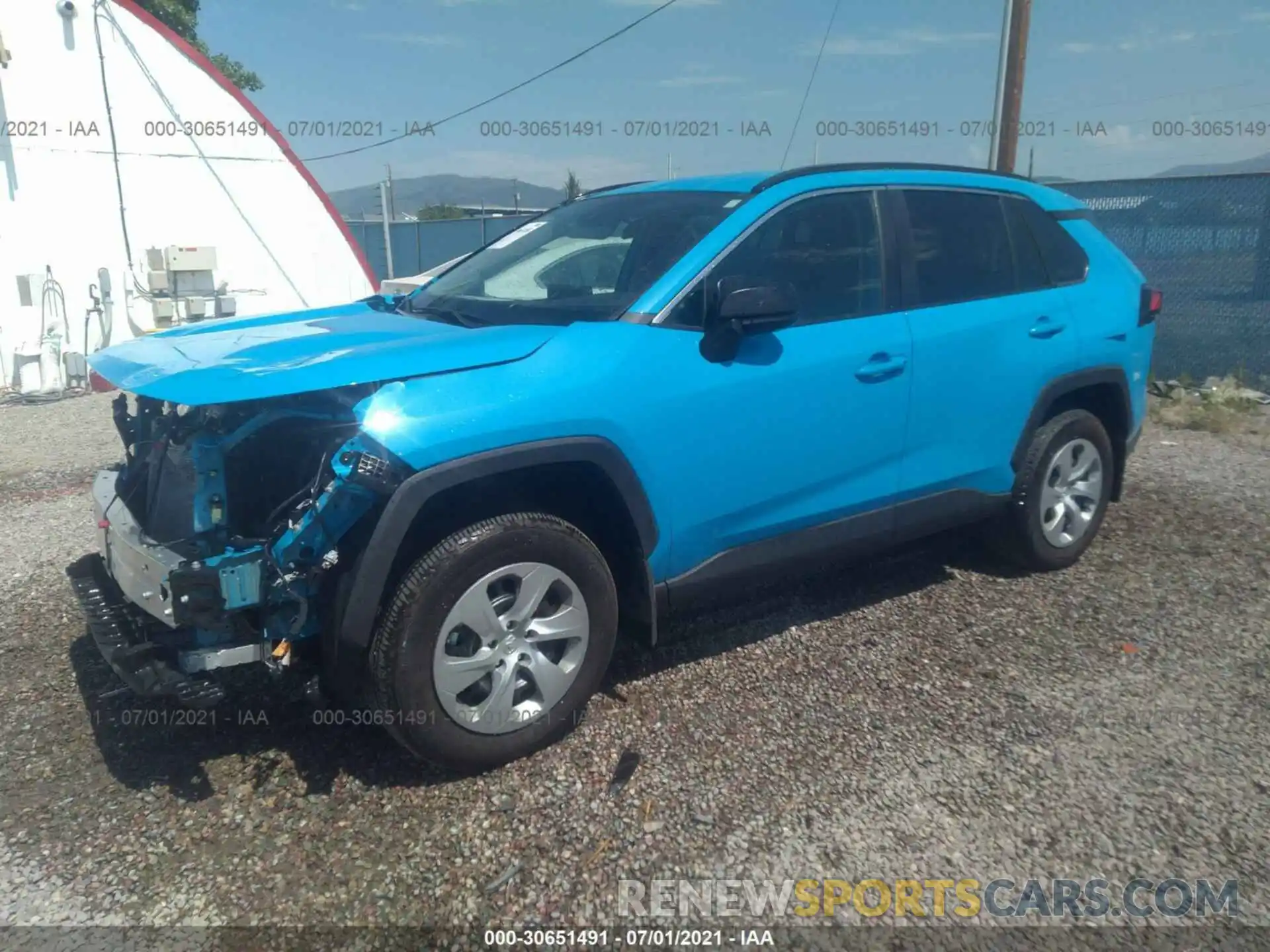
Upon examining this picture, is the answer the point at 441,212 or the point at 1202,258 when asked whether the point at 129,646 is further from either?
the point at 441,212

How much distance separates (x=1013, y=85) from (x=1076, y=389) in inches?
289

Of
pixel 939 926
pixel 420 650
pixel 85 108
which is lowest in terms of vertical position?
pixel 939 926

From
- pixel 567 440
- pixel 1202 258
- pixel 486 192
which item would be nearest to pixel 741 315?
pixel 567 440

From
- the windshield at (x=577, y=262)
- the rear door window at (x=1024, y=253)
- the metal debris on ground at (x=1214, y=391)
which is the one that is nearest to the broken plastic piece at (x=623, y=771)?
the windshield at (x=577, y=262)

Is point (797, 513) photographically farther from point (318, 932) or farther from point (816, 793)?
point (318, 932)

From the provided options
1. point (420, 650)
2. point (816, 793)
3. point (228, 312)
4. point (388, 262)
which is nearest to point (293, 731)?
point (420, 650)

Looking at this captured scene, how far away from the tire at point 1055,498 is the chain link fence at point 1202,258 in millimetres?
5748

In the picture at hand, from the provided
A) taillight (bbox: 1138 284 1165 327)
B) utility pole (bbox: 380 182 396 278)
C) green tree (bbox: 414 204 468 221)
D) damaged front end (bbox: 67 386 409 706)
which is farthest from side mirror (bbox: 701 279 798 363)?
green tree (bbox: 414 204 468 221)

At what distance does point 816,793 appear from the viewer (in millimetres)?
3014

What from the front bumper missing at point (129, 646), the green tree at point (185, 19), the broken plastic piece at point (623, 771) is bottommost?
the broken plastic piece at point (623, 771)

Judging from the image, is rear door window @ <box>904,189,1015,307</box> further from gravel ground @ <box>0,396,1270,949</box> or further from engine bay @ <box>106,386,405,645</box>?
engine bay @ <box>106,386,405,645</box>

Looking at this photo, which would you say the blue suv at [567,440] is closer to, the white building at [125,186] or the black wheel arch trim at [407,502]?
the black wheel arch trim at [407,502]

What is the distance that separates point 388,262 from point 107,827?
18.1 meters

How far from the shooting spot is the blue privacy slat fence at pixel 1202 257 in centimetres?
922
